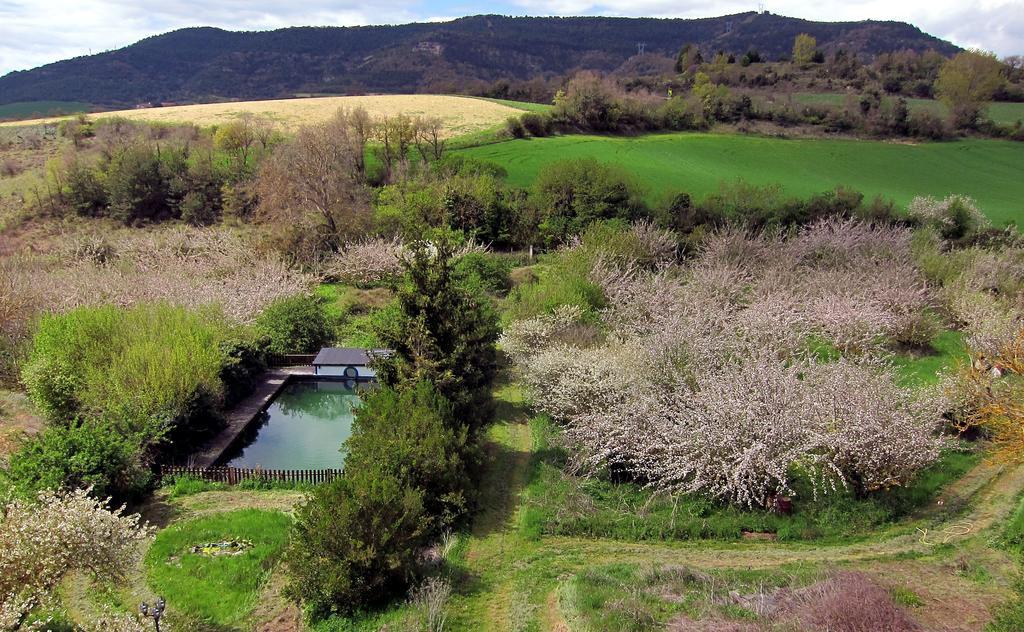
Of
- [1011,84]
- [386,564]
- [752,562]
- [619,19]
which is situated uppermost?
[619,19]

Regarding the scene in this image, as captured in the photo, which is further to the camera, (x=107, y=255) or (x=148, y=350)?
(x=107, y=255)

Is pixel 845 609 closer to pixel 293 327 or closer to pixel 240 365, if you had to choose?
pixel 240 365

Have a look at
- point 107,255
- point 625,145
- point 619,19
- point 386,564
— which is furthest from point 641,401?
point 619,19

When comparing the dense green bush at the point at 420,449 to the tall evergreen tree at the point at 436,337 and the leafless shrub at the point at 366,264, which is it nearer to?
the tall evergreen tree at the point at 436,337

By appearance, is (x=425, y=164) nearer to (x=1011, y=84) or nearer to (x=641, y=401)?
(x=641, y=401)

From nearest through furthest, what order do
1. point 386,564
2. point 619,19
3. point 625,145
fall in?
point 386,564 < point 625,145 < point 619,19

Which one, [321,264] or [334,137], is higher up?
[334,137]
